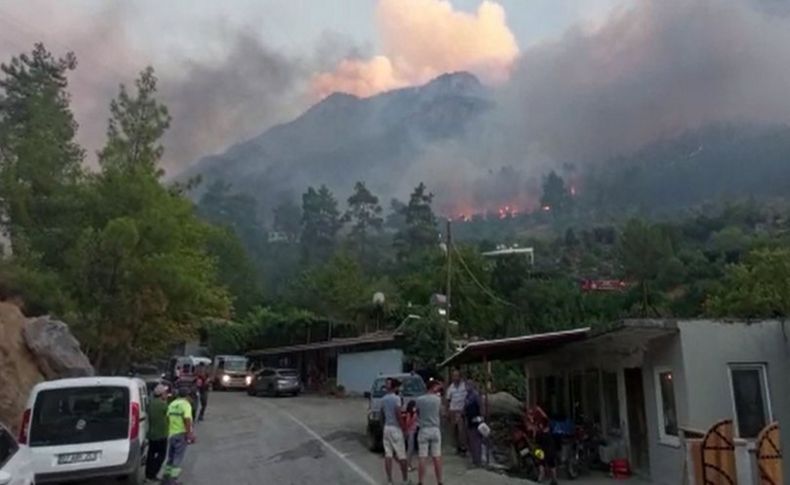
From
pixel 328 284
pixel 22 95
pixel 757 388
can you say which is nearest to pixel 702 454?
pixel 757 388

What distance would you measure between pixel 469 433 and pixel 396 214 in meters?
167

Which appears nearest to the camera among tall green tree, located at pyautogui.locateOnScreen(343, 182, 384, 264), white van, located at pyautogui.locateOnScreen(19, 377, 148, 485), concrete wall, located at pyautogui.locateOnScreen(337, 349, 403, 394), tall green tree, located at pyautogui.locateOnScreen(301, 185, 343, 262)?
white van, located at pyautogui.locateOnScreen(19, 377, 148, 485)

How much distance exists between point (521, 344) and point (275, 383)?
23.3 meters

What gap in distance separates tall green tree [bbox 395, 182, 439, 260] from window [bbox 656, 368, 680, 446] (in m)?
86.2

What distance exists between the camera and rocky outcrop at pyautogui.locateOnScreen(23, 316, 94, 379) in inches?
814

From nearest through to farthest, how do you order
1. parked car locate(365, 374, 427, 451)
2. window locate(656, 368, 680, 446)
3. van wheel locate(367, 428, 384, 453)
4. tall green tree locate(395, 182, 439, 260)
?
window locate(656, 368, 680, 446)
van wheel locate(367, 428, 384, 453)
parked car locate(365, 374, 427, 451)
tall green tree locate(395, 182, 439, 260)

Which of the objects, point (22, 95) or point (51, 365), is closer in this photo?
point (51, 365)

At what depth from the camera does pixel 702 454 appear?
11.0 meters

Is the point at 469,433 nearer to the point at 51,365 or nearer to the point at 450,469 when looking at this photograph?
the point at 450,469

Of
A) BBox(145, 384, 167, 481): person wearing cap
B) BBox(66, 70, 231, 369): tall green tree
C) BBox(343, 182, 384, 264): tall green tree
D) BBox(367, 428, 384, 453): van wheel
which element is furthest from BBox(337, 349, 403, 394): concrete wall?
BBox(343, 182, 384, 264): tall green tree

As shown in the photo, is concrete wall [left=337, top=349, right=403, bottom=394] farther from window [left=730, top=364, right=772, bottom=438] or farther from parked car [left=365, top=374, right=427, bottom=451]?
window [left=730, top=364, right=772, bottom=438]

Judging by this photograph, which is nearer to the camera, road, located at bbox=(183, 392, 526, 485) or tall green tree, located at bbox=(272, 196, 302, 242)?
road, located at bbox=(183, 392, 526, 485)

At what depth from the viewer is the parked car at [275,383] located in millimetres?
37438

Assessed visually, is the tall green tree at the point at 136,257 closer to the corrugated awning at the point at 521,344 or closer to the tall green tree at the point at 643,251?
the corrugated awning at the point at 521,344
